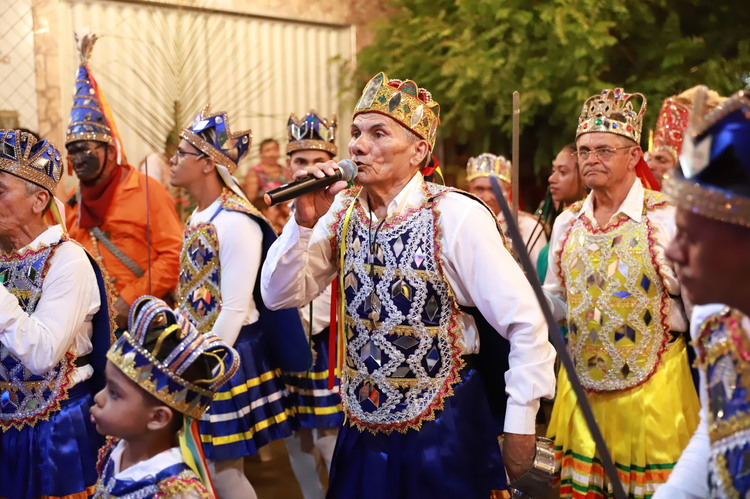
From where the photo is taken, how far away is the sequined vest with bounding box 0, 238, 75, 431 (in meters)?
2.93

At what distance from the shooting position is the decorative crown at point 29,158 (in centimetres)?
297

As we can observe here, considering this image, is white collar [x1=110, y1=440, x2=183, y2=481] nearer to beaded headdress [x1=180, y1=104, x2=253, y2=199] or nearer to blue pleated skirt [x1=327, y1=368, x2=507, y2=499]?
blue pleated skirt [x1=327, y1=368, x2=507, y2=499]

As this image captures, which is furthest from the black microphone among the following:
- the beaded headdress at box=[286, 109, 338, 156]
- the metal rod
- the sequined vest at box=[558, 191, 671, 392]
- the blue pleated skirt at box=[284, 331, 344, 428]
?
the beaded headdress at box=[286, 109, 338, 156]

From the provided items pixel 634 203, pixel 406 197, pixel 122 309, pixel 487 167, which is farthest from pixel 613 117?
pixel 487 167

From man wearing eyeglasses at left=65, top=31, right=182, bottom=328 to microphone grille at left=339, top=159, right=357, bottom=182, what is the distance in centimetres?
236

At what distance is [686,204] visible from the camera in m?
1.44

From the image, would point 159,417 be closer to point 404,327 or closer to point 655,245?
point 404,327

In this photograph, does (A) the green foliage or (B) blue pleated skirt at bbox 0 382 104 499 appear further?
(A) the green foliage

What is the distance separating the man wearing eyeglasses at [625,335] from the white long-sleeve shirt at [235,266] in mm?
1251

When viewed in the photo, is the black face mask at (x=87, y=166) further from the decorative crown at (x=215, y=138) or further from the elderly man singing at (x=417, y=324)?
the elderly man singing at (x=417, y=324)

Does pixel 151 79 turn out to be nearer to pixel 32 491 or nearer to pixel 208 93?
pixel 208 93

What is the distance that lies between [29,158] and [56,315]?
581 mm

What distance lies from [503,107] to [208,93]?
8.18ft

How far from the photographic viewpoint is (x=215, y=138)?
3.90 meters
